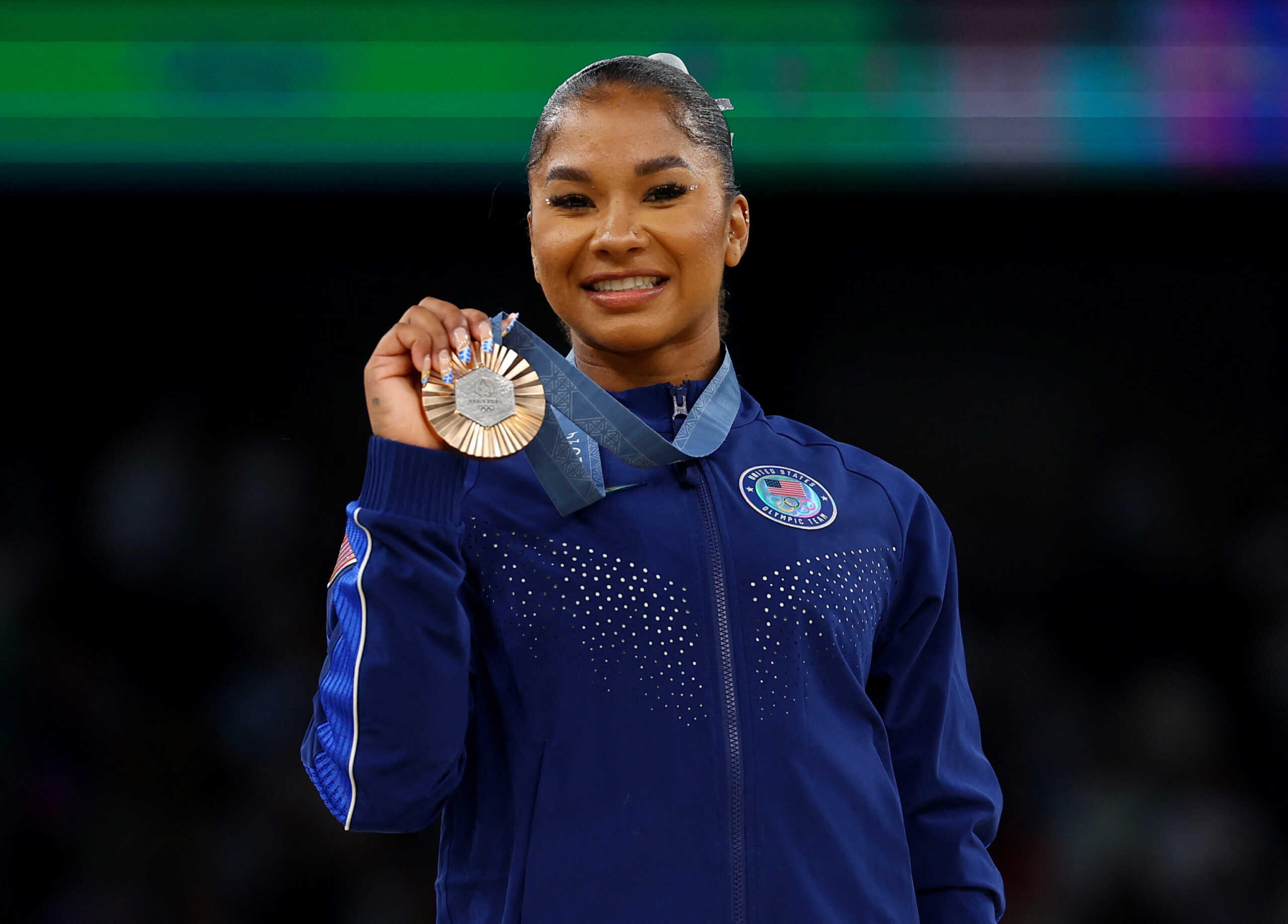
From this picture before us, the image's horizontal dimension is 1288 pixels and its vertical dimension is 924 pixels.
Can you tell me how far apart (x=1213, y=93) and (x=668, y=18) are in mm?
1487

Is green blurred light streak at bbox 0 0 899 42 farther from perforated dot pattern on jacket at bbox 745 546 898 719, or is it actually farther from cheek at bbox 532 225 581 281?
perforated dot pattern on jacket at bbox 745 546 898 719

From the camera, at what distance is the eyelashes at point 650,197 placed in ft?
4.99

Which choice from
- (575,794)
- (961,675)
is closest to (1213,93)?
(961,675)

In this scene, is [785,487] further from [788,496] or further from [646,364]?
[646,364]

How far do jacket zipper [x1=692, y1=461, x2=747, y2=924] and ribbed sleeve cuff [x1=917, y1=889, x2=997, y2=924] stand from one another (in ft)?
1.03

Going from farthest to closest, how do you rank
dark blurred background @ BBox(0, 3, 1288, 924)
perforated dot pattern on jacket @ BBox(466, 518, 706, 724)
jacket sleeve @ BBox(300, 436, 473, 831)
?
1. dark blurred background @ BBox(0, 3, 1288, 924)
2. perforated dot pattern on jacket @ BBox(466, 518, 706, 724)
3. jacket sleeve @ BBox(300, 436, 473, 831)

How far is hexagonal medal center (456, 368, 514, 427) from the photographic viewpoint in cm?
130

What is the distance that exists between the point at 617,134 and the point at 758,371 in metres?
2.31

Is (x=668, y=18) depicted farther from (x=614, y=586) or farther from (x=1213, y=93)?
(x=614, y=586)

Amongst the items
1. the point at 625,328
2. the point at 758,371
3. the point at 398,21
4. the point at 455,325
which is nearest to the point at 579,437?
the point at 625,328

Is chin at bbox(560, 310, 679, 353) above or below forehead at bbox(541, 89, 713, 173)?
below

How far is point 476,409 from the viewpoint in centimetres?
130

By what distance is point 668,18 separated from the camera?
3.32 meters

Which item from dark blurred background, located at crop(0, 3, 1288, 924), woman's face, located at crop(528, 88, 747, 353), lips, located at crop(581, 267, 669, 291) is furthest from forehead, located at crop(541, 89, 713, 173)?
dark blurred background, located at crop(0, 3, 1288, 924)
